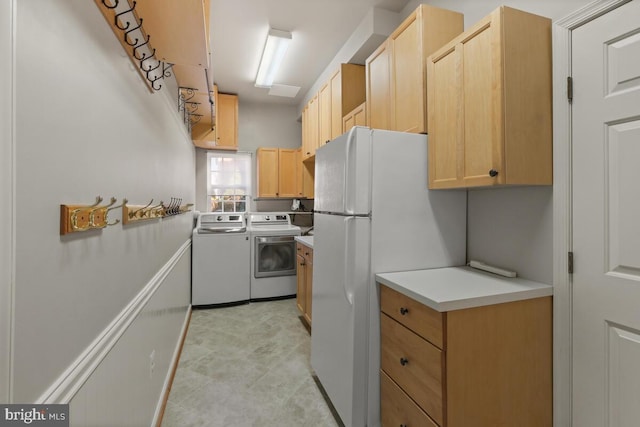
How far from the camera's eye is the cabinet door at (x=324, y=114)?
131 inches

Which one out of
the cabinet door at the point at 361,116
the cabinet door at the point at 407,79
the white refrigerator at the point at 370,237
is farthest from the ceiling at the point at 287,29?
the white refrigerator at the point at 370,237

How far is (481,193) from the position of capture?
181 centimetres

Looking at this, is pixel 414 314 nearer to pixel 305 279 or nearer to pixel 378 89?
pixel 378 89

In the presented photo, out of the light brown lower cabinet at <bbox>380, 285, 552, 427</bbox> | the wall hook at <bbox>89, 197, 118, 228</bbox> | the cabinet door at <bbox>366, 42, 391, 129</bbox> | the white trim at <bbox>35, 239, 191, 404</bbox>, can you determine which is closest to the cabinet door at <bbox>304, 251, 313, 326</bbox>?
the cabinet door at <bbox>366, 42, 391, 129</bbox>

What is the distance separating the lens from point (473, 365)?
125cm

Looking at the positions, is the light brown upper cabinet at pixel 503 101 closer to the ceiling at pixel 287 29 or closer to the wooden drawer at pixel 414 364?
the wooden drawer at pixel 414 364

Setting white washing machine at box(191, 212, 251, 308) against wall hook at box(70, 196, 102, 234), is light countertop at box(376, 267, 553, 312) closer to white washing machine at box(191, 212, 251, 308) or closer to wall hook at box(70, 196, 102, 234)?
wall hook at box(70, 196, 102, 234)

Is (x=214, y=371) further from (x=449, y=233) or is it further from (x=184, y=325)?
(x=449, y=233)

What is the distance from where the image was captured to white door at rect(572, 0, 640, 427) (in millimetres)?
1158

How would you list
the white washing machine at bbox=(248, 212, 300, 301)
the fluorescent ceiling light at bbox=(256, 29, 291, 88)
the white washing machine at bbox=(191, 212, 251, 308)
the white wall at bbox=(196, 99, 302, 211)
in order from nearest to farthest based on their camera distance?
the fluorescent ceiling light at bbox=(256, 29, 291, 88)
the white washing machine at bbox=(191, 212, 251, 308)
the white washing machine at bbox=(248, 212, 300, 301)
the white wall at bbox=(196, 99, 302, 211)

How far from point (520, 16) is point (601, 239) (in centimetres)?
107

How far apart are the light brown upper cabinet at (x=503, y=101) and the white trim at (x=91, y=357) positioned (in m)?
1.68

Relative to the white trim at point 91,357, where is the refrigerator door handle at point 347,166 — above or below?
above

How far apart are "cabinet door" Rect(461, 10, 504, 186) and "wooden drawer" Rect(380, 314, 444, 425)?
831 millimetres
